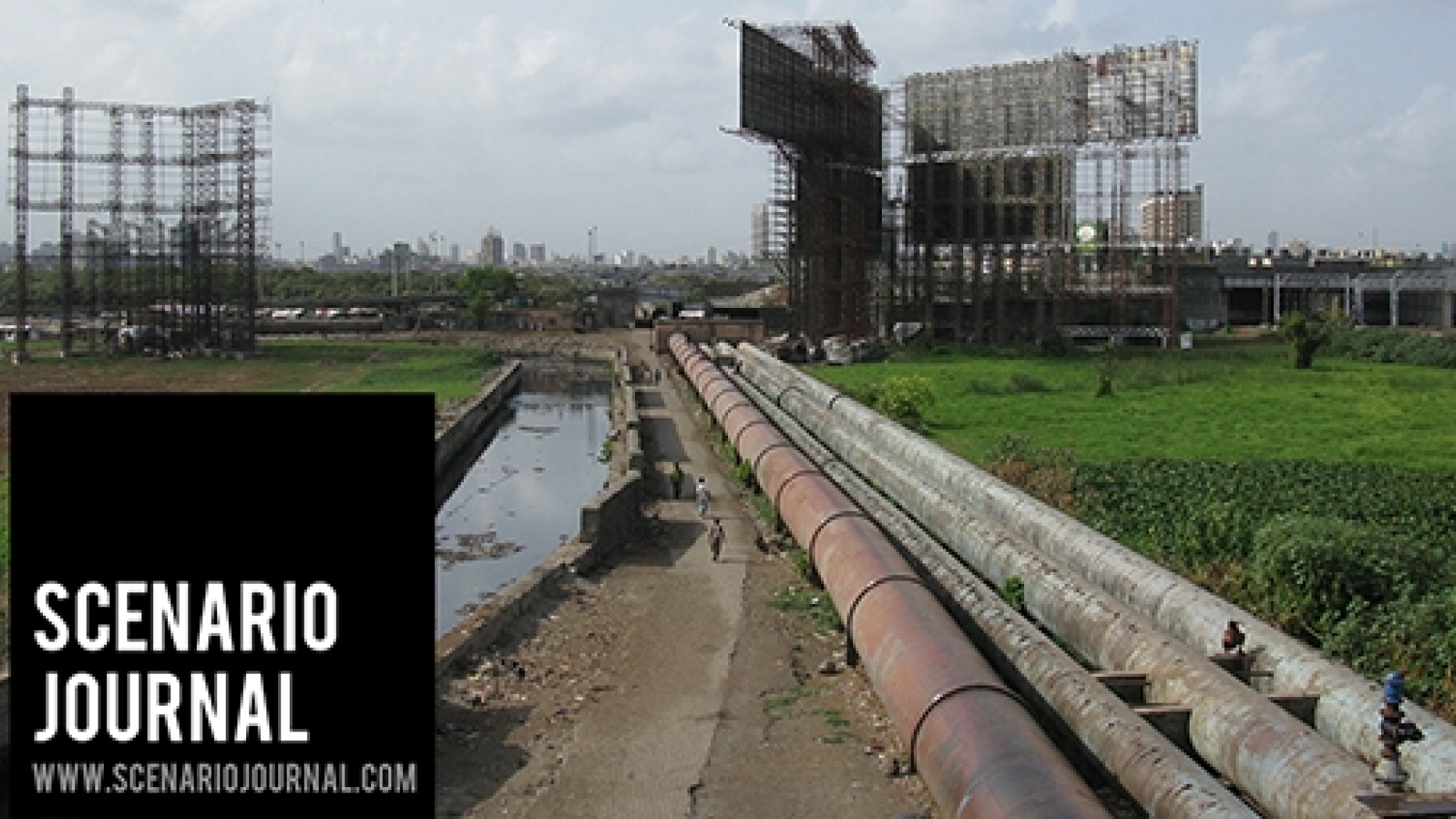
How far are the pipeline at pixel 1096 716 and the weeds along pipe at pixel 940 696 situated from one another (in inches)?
28.4

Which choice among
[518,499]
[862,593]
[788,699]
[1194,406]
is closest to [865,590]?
[862,593]

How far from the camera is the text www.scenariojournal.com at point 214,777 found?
7.54 m

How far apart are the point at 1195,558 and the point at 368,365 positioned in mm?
44321

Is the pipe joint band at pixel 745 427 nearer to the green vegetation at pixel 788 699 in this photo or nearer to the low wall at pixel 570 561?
the low wall at pixel 570 561

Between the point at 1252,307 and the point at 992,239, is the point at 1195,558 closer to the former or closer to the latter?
the point at 992,239

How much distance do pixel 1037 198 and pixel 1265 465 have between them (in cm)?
3696

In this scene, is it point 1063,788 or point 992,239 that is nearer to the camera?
point 1063,788

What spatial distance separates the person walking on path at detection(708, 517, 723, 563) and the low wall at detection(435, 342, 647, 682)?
1.25m

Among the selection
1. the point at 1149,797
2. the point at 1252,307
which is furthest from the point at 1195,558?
the point at 1252,307

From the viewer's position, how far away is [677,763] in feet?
36.2

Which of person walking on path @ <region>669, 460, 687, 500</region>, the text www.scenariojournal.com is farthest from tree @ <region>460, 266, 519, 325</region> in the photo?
the text www.scenariojournal.com

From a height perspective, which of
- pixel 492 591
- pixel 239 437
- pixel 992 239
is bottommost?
pixel 492 591

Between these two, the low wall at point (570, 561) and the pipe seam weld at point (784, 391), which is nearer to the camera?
the low wall at point (570, 561)

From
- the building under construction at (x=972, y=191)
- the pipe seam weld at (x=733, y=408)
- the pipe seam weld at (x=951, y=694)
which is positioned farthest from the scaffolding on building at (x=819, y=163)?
the pipe seam weld at (x=951, y=694)
